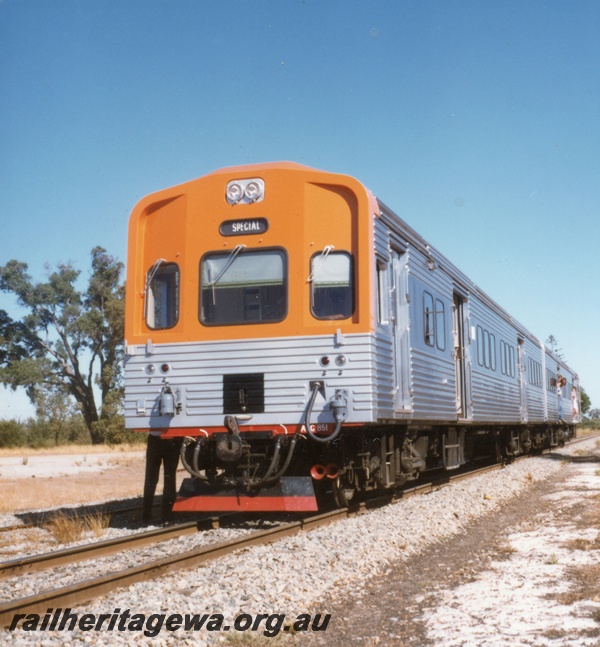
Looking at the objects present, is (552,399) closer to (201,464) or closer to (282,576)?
(201,464)

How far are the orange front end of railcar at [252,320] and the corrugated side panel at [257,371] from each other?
0.04 feet

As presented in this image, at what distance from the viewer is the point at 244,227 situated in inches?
352

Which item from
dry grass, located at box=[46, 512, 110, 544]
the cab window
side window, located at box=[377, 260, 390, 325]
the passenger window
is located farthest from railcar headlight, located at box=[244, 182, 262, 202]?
dry grass, located at box=[46, 512, 110, 544]

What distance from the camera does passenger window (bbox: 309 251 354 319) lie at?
27.7ft

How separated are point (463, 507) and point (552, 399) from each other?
17594 millimetres

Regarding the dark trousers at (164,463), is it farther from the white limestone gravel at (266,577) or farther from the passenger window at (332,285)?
the passenger window at (332,285)

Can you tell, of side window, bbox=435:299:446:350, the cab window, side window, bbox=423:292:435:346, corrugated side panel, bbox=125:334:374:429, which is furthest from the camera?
side window, bbox=435:299:446:350

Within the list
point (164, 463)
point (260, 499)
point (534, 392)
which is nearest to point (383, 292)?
point (260, 499)

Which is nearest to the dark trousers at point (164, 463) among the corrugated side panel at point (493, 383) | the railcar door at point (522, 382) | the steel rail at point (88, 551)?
the steel rail at point (88, 551)

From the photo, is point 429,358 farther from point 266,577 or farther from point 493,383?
point 266,577

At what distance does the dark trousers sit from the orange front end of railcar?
0.52 m

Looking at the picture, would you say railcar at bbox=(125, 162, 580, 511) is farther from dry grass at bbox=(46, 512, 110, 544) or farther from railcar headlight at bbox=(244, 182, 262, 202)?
dry grass at bbox=(46, 512, 110, 544)

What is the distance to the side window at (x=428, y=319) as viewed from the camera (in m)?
10.9

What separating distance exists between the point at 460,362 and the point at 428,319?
101 inches
